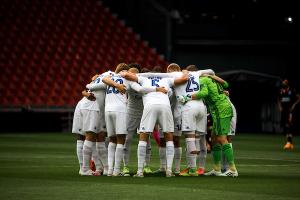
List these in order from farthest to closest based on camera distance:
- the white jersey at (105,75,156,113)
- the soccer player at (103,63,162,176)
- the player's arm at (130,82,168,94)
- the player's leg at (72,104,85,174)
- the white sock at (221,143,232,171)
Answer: the white sock at (221,143,232,171) → the player's leg at (72,104,85,174) → the white jersey at (105,75,156,113) → the soccer player at (103,63,162,176) → the player's arm at (130,82,168,94)

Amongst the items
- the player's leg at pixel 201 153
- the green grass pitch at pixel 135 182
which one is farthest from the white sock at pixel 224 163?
the player's leg at pixel 201 153

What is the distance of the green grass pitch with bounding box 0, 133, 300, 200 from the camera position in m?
12.7

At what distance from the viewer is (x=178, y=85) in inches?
645

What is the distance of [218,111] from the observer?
1645 cm

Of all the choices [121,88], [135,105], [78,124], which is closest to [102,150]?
[78,124]

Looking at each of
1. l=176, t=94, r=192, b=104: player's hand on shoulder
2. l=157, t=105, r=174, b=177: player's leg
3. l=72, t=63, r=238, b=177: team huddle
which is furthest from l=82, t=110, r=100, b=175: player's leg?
l=176, t=94, r=192, b=104: player's hand on shoulder

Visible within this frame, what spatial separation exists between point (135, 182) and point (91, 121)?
218cm

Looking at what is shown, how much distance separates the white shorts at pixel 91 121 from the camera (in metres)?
16.5

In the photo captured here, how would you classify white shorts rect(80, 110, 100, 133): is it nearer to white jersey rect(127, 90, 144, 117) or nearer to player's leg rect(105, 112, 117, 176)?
player's leg rect(105, 112, 117, 176)

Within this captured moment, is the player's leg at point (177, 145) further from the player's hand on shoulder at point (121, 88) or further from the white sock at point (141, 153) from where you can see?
the player's hand on shoulder at point (121, 88)

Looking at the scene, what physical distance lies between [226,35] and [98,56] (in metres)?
6.14

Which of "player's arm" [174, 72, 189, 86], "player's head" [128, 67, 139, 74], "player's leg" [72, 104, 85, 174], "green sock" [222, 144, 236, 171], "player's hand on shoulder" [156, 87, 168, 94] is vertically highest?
"player's head" [128, 67, 139, 74]

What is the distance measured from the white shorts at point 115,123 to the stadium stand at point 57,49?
18.8m

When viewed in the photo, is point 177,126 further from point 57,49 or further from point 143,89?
point 57,49
